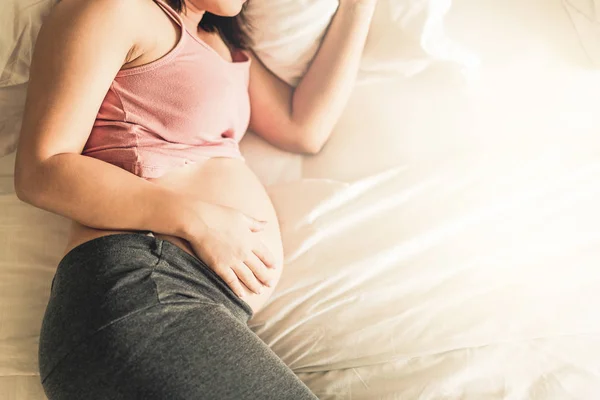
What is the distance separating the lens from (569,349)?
94 centimetres

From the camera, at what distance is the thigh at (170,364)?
2.39 ft

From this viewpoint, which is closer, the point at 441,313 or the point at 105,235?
the point at 105,235

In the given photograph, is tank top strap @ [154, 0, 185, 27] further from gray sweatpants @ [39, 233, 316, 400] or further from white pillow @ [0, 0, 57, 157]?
gray sweatpants @ [39, 233, 316, 400]

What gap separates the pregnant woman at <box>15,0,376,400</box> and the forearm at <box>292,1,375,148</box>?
163mm

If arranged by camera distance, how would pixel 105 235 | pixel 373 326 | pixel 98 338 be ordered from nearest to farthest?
pixel 98 338 → pixel 105 235 → pixel 373 326

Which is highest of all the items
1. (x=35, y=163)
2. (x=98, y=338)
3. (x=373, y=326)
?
Answer: (x=35, y=163)

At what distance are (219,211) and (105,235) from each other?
7.2 inches

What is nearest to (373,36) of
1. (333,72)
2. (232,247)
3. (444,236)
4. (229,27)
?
(333,72)

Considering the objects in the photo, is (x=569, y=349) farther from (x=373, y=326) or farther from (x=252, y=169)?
(x=252, y=169)

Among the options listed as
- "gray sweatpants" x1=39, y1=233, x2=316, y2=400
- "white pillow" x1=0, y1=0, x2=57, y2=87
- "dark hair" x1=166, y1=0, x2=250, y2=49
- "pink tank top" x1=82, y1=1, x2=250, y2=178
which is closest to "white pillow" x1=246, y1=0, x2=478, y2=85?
"dark hair" x1=166, y1=0, x2=250, y2=49

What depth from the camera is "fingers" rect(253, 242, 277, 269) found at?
96 cm

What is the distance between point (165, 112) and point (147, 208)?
0.58 ft

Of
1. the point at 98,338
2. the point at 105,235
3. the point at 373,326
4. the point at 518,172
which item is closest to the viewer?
the point at 98,338

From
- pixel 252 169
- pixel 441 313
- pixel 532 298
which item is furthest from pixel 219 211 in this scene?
pixel 532 298
